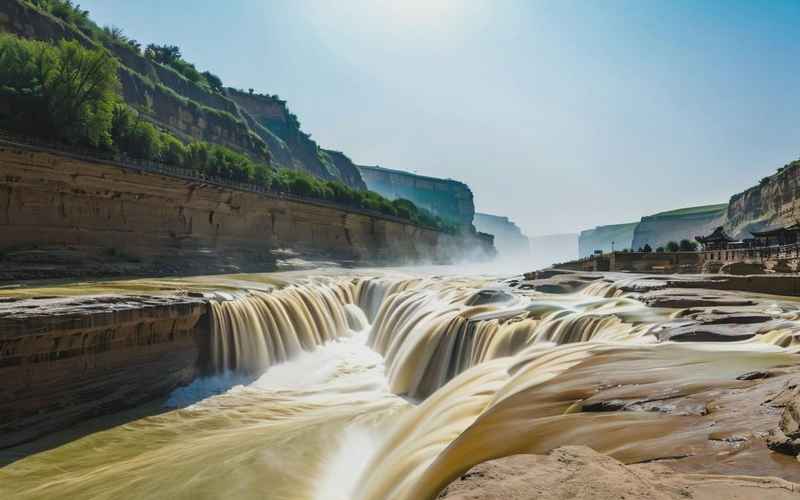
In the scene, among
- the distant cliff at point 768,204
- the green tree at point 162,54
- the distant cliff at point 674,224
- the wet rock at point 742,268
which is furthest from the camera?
the distant cliff at point 674,224

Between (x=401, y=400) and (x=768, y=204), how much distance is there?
2812 inches

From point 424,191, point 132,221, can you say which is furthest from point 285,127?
point 424,191

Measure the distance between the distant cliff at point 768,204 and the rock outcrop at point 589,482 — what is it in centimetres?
5474

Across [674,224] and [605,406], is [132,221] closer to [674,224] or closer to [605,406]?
[605,406]

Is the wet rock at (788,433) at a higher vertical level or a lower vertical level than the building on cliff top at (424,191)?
lower

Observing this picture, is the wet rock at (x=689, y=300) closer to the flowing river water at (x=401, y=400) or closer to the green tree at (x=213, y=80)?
the flowing river water at (x=401, y=400)

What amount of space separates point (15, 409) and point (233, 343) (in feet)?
18.1

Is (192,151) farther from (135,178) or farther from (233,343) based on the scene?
(233,343)

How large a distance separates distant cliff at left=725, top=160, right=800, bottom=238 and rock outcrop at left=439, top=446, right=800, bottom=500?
54.7 m

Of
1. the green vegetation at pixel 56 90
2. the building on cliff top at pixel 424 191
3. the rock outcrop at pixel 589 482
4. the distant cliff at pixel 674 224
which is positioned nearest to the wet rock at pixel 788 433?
the rock outcrop at pixel 589 482

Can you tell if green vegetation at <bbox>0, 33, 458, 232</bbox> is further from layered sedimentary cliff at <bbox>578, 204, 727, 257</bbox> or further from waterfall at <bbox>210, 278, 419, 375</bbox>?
layered sedimentary cliff at <bbox>578, 204, 727, 257</bbox>

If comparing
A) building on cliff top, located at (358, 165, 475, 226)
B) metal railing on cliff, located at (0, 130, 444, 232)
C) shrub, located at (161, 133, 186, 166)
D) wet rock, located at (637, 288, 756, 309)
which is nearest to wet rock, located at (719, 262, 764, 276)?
wet rock, located at (637, 288, 756, 309)

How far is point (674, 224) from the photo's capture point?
468ft

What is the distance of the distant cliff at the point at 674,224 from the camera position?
445ft
